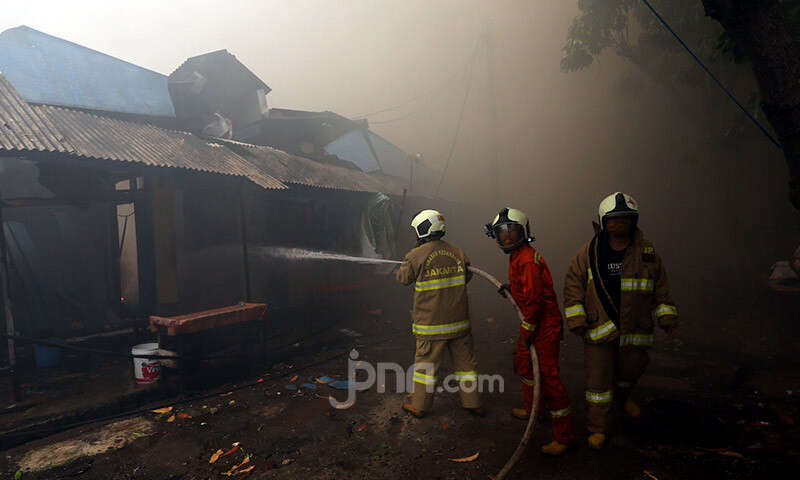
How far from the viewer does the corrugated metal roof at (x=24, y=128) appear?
17.3ft

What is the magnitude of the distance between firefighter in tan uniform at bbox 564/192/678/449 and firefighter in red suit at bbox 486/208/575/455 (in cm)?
21

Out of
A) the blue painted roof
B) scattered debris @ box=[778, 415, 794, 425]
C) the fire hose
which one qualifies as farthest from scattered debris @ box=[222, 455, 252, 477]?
the blue painted roof

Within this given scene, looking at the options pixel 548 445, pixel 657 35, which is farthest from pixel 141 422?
pixel 657 35

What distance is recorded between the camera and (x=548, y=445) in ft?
11.9

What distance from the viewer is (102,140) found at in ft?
21.4

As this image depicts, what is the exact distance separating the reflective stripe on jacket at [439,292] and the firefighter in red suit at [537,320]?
1.97 ft

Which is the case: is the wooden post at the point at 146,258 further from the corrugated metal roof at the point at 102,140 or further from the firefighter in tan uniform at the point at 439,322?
the firefighter in tan uniform at the point at 439,322

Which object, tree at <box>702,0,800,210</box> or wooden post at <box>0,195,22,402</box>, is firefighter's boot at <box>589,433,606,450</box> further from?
wooden post at <box>0,195,22,402</box>

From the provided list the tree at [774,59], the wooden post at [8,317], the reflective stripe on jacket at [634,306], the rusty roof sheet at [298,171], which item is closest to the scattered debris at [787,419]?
the reflective stripe on jacket at [634,306]

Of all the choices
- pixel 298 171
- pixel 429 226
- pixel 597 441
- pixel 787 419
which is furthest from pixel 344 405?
pixel 298 171

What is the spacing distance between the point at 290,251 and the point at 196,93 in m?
6.39

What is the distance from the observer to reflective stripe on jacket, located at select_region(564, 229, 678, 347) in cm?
365

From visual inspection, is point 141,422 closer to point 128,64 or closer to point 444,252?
point 444,252

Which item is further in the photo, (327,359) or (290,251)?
(290,251)
